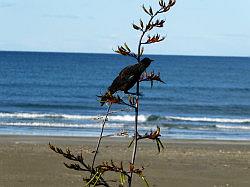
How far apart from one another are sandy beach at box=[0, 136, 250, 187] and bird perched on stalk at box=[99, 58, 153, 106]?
301 inches

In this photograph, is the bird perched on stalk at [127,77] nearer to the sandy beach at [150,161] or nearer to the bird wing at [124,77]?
the bird wing at [124,77]

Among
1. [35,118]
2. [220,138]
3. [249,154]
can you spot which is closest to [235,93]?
[35,118]

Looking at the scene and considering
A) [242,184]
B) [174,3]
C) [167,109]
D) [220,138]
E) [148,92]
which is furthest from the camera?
[148,92]

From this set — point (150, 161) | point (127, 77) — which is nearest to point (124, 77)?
point (127, 77)

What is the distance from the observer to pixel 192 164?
1528 centimetres

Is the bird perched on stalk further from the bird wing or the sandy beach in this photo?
the sandy beach

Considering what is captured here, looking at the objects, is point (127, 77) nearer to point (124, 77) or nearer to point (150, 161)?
point (124, 77)

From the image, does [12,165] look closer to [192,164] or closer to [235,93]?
[192,164]

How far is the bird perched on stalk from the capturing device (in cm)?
271

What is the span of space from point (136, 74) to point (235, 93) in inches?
2071

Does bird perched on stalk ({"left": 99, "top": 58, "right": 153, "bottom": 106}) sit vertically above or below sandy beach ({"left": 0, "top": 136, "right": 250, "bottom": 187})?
above

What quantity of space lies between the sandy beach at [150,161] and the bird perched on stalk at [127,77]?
7652mm

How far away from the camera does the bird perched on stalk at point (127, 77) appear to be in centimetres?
271

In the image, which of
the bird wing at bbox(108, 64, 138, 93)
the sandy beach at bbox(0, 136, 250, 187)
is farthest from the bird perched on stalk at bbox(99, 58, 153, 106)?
the sandy beach at bbox(0, 136, 250, 187)
